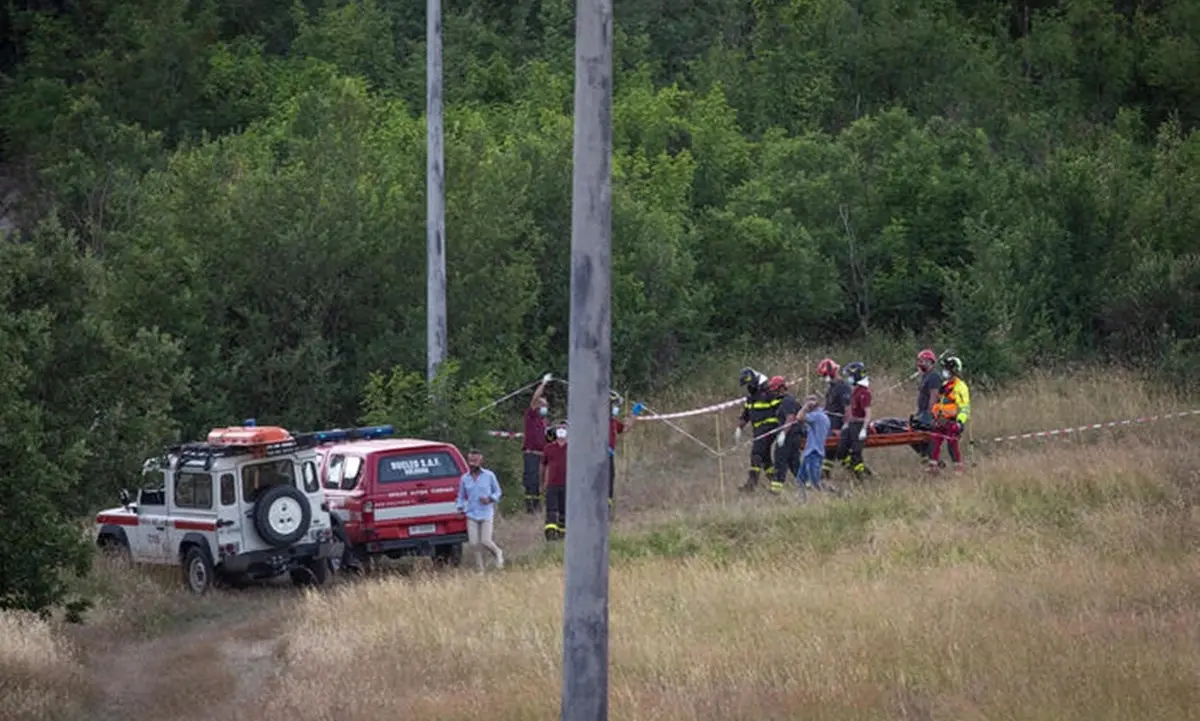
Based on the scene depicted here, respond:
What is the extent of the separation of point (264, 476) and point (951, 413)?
9.23m

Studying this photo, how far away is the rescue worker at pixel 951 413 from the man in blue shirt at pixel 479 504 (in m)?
6.31

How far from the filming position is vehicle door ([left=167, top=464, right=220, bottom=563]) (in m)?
23.5

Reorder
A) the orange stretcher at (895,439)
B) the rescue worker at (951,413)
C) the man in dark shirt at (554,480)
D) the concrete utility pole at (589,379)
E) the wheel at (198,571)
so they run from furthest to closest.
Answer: the orange stretcher at (895,439) → the rescue worker at (951,413) → the man in dark shirt at (554,480) → the wheel at (198,571) → the concrete utility pole at (589,379)

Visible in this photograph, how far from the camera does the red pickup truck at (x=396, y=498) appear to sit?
2428 centimetres

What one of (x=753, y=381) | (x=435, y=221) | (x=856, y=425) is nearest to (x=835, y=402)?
(x=856, y=425)

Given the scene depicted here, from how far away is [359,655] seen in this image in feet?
59.2

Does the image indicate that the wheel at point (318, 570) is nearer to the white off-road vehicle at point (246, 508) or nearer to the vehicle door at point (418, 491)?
the white off-road vehicle at point (246, 508)

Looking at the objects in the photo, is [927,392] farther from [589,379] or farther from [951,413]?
[589,379]

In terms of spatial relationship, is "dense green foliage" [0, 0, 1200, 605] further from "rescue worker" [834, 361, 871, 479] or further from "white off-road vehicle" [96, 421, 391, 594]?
"rescue worker" [834, 361, 871, 479]

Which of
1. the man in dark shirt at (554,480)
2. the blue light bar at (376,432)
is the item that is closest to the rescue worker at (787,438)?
the man in dark shirt at (554,480)

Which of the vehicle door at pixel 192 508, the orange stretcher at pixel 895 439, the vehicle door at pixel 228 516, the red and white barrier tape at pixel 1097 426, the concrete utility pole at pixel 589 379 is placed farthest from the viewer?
Result: the red and white barrier tape at pixel 1097 426

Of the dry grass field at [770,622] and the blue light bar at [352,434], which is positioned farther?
the blue light bar at [352,434]

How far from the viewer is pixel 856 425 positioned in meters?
26.5

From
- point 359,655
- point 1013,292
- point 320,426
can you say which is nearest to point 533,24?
point 1013,292
